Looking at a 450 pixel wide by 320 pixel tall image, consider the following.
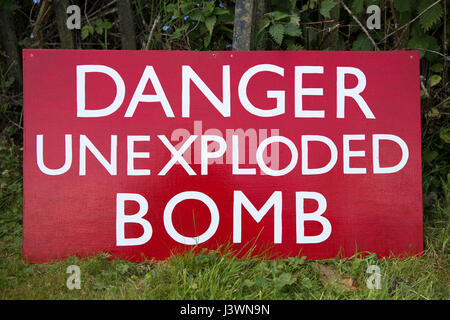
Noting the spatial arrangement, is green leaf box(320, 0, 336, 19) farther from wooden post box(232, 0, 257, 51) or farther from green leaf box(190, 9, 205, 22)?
green leaf box(190, 9, 205, 22)

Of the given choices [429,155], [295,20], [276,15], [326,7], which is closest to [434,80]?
[429,155]

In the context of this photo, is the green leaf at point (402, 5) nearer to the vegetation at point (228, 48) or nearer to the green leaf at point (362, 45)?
the vegetation at point (228, 48)

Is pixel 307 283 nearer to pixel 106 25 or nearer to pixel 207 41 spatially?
pixel 207 41

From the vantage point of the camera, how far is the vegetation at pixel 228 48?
178cm

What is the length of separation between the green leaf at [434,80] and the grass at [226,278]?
1.03 metres

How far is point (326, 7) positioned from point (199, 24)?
2.49ft

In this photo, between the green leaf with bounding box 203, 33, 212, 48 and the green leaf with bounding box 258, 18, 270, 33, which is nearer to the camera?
the green leaf with bounding box 258, 18, 270, 33

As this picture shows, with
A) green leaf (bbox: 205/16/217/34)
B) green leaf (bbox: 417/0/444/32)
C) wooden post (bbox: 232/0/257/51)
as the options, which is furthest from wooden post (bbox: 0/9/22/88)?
green leaf (bbox: 417/0/444/32)

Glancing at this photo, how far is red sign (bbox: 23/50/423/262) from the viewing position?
1.99m

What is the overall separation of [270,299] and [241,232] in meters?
0.40

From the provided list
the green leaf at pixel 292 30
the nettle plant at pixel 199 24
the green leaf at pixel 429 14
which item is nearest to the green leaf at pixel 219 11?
the nettle plant at pixel 199 24

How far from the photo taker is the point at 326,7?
7.61 ft

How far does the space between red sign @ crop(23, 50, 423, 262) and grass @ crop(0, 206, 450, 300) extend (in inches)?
3.0
